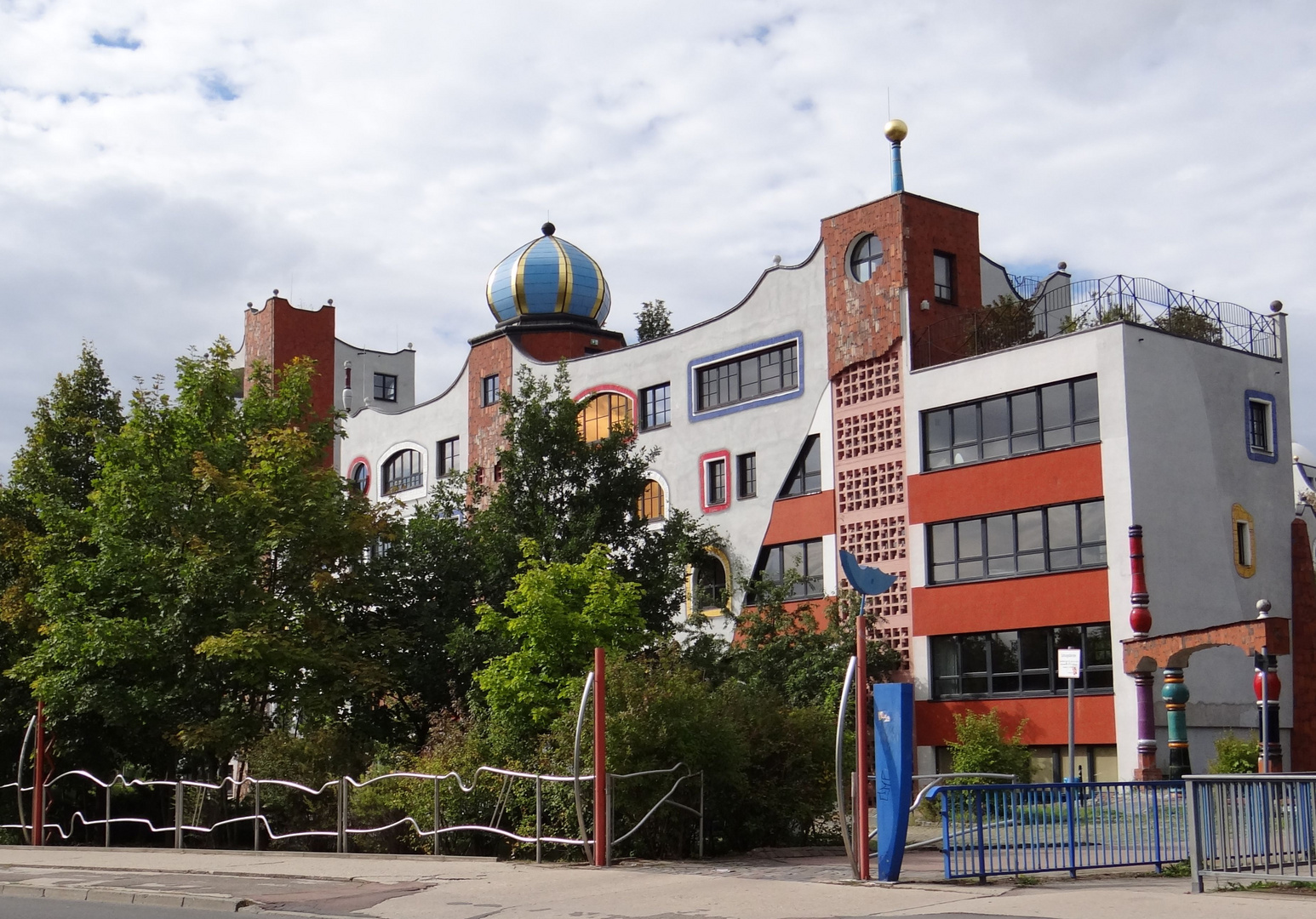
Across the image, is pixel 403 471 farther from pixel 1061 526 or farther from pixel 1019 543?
pixel 1061 526

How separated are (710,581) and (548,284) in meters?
12.2

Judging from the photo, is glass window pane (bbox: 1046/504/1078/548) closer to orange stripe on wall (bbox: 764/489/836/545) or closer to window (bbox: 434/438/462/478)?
orange stripe on wall (bbox: 764/489/836/545)

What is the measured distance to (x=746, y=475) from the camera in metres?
39.8

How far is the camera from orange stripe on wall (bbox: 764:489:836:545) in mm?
37188

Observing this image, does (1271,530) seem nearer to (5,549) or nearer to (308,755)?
(308,755)

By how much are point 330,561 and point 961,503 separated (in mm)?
14892

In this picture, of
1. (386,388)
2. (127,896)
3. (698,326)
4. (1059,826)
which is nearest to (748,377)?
(698,326)

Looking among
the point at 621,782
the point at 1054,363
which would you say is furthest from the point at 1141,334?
the point at 621,782

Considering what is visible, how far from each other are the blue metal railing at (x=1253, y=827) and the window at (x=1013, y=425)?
769 inches

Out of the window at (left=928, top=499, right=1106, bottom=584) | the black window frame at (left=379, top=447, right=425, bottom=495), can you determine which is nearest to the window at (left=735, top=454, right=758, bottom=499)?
the window at (left=928, top=499, right=1106, bottom=584)

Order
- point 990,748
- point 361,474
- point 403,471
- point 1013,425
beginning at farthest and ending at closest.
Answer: point 361,474 → point 403,471 → point 1013,425 → point 990,748

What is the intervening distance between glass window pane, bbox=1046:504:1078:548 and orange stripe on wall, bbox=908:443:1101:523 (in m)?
0.29

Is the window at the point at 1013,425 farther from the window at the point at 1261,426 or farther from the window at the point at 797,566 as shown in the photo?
the window at the point at 1261,426

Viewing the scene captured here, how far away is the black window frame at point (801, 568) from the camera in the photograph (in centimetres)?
3728
